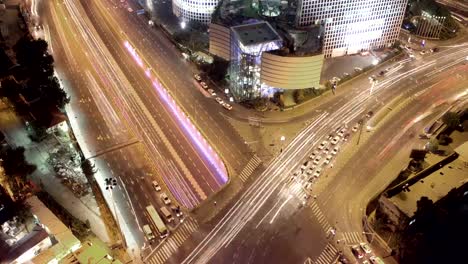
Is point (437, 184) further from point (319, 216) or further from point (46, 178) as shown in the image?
point (46, 178)

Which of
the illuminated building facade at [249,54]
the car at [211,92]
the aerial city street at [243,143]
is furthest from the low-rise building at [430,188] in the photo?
the car at [211,92]

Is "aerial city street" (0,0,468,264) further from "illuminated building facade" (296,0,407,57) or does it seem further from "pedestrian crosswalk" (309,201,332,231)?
"illuminated building facade" (296,0,407,57)

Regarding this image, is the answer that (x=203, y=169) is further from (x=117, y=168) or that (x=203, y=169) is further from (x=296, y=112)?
(x=296, y=112)

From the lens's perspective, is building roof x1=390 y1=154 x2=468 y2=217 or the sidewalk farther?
the sidewalk

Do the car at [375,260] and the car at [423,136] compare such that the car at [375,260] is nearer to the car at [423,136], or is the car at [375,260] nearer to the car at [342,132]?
the car at [342,132]

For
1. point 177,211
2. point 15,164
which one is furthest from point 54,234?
point 177,211

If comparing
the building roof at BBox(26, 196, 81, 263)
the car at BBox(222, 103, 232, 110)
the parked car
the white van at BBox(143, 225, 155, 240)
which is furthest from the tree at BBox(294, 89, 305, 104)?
the building roof at BBox(26, 196, 81, 263)

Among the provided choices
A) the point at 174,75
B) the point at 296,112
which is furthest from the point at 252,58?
the point at 174,75
